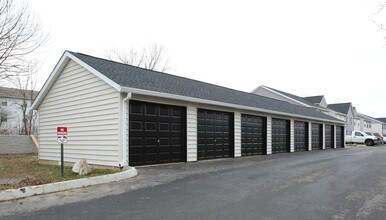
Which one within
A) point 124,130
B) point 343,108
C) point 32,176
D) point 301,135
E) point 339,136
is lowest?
point 32,176

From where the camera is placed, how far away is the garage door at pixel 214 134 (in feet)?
48.1

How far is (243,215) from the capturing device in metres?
5.37

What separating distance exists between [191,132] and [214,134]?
1.97 meters

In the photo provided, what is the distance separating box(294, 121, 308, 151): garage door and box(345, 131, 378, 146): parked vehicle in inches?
663

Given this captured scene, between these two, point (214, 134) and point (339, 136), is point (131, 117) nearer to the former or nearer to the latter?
point (214, 134)

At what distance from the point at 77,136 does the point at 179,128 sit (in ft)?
14.1

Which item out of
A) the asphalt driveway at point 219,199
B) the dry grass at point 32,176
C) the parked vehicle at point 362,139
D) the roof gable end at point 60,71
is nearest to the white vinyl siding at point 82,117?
the roof gable end at point 60,71

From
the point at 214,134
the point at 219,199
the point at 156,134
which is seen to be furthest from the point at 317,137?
the point at 219,199

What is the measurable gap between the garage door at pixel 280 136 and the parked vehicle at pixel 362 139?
67.7 feet

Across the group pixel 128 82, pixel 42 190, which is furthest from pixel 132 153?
pixel 42 190

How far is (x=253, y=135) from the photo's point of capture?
60.9 ft

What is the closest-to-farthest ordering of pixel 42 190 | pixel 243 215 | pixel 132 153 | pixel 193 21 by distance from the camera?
1. pixel 243 215
2. pixel 42 190
3. pixel 132 153
4. pixel 193 21

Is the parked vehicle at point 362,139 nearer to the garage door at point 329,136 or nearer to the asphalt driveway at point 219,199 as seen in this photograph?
the garage door at point 329,136

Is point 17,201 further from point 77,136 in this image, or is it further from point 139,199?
point 77,136
